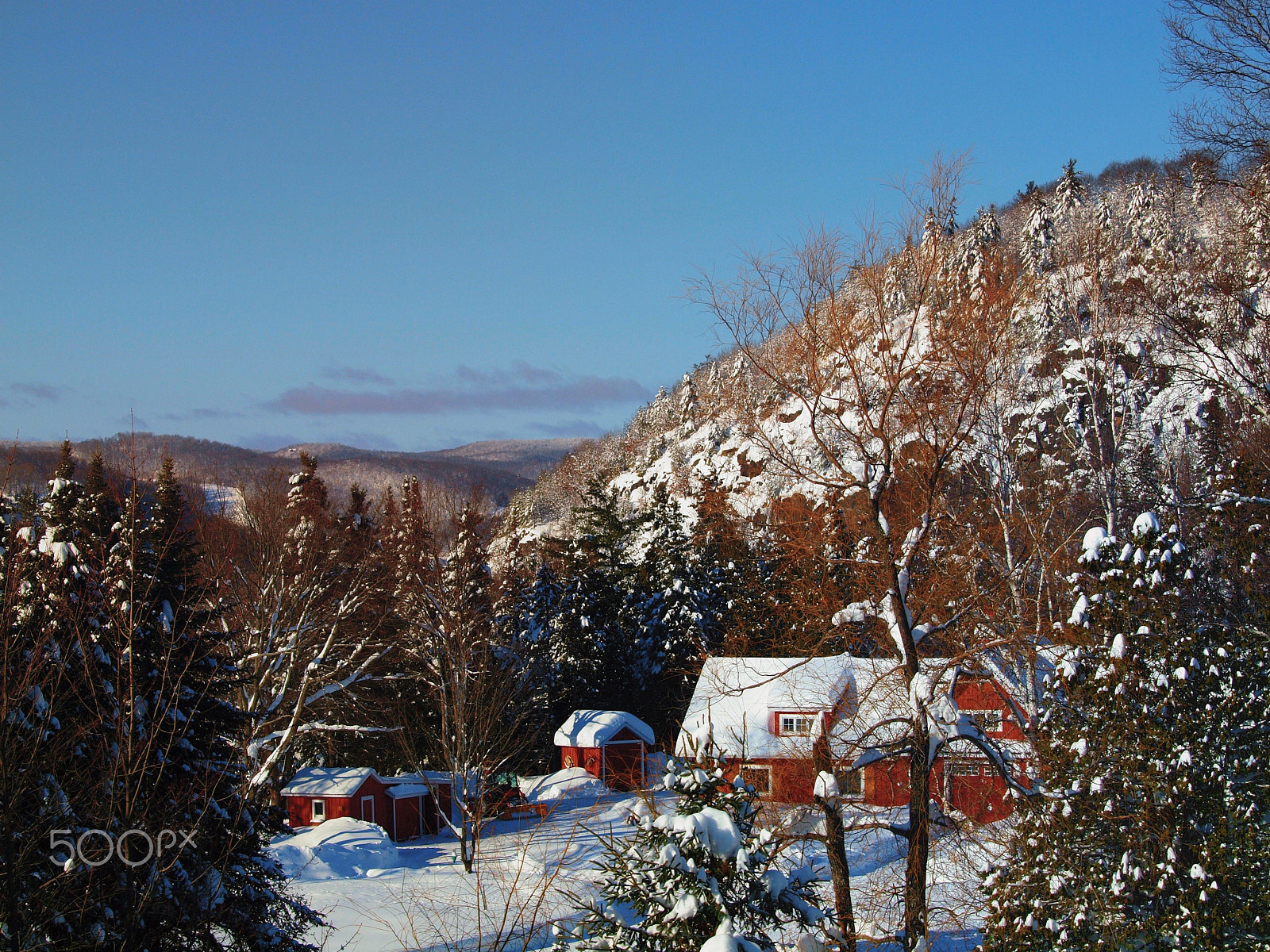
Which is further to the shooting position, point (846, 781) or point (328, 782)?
point (328, 782)

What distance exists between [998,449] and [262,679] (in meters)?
17.8

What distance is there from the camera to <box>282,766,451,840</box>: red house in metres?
26.0

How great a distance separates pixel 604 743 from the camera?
3203 centimetres

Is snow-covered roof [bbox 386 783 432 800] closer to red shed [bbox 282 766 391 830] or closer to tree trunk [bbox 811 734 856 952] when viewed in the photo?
red shed [bbox 282 766 391 830]

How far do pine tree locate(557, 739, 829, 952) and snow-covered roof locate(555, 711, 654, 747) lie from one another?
85.7 ft

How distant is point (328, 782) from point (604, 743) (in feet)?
33.7

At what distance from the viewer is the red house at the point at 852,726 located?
950cm

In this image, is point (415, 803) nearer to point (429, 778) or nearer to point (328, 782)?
point (429, 778)

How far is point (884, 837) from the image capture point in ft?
69.6

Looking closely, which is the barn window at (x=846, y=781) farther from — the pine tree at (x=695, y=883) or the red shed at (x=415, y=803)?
the red shed at (x=415, y=803)

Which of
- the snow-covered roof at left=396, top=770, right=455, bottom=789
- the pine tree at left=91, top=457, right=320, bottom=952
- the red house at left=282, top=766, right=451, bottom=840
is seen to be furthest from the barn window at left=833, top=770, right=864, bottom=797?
the snow-covered roof at left=396, top=770, right=455, bottom=789

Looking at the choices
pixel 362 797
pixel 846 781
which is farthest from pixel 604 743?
pixel 846 781

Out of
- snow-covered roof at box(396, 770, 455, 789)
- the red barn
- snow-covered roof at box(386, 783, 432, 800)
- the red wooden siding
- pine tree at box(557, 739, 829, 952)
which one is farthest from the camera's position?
the red barn

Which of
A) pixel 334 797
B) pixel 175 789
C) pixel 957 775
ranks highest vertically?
pixel 175 789
